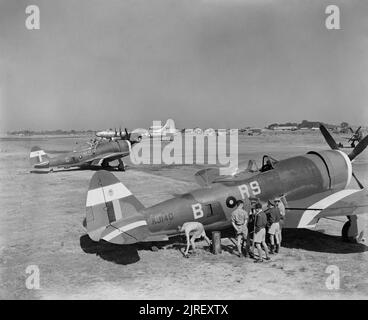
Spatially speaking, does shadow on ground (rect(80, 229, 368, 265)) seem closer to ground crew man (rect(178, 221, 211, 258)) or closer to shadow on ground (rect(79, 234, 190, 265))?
shadow on ground (rect(79, 234, 190, 265))

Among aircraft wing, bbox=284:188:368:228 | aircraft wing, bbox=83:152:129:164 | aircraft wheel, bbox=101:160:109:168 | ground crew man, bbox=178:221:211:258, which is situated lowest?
aircraft wheel, bbox=101:160:109:168

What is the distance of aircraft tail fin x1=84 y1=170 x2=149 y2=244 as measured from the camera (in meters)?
7.67

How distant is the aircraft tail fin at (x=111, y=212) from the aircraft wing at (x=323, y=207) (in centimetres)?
362

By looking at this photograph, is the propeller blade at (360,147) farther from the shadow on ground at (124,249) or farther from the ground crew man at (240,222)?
the shadow on ground at (124,249)

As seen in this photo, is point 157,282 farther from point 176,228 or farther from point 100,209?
point 100,209

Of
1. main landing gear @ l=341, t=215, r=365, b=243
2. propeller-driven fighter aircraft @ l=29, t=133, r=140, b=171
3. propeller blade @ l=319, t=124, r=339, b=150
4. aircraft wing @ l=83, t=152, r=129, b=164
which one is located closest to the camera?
main landing gear @ l=341, t=215, r=365, b=243

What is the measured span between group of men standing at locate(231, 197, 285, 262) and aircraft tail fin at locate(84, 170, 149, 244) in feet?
7.14

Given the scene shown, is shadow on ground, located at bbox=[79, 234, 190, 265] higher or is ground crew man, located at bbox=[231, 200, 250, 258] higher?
ground crew man, located at bbox=[231, 200, 250, 258]

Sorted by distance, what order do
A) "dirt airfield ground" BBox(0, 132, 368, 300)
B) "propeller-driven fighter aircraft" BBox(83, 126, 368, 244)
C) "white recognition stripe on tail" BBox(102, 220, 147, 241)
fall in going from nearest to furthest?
"dirt airfield ground" BBox(0, 132, 368, 300) < "white recognition stripe on tail" BBox(102, 220, 147, 241) < "propeller-driven fighter aircraft" BBox(83, 126, 368, 244)

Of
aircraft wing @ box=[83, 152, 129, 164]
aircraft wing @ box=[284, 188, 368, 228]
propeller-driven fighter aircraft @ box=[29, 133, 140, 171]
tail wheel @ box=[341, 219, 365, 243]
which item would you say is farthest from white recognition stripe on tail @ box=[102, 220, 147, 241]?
aircraft wing @ box=[83, 152, 129, 164]

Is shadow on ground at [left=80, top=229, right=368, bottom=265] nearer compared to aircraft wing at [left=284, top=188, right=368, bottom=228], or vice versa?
aircraft wing at [left=284, top=188, right=368, bottom=228]

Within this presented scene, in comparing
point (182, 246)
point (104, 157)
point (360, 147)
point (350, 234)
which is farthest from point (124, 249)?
point (104, 157)

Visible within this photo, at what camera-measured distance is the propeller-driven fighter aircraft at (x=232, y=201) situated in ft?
26.4
